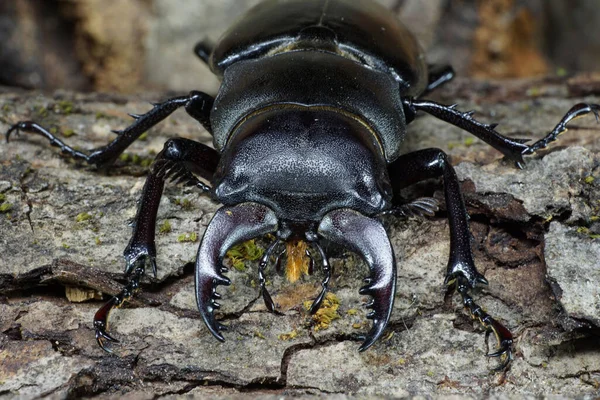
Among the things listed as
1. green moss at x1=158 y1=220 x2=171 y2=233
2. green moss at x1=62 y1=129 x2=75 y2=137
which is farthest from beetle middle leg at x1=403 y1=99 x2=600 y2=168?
green moss at x1=62 y1=129 x2=75 y2=137

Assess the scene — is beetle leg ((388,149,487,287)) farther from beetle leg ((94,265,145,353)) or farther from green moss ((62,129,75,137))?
green moss ((62,129,75,137))

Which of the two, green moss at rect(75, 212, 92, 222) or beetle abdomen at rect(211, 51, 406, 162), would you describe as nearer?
beetle abdomen at rect(211, 51, 406, 162)

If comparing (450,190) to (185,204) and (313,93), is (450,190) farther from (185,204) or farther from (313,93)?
(185,204)

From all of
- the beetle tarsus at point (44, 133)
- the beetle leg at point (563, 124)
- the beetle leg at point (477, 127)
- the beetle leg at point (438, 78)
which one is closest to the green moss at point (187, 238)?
the beetle tarsus at point (44, 133)

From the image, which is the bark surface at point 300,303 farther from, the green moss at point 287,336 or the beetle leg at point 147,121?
the beetle leg at point 147,121

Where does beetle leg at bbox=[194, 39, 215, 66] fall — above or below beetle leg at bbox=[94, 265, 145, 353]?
above

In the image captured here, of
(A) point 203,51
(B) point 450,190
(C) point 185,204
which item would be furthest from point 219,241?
(A) point 203,51

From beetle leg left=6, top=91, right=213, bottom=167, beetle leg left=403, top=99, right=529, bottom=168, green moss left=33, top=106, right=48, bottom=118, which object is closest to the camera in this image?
beetle leg left=403, top=99, right=529, bottom=168

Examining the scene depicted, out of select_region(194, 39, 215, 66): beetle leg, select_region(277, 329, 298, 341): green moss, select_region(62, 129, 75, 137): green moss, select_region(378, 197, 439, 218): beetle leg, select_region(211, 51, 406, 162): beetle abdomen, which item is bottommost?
select_region(277, 329, 298, 341): green moss
